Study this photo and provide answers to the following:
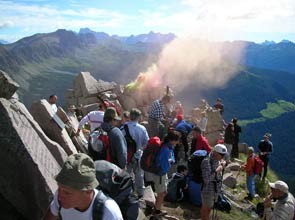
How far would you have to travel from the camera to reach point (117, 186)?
625 centimetres

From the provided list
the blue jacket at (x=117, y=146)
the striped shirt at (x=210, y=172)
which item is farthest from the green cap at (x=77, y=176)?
the striped shirt at (x=210, y=172)

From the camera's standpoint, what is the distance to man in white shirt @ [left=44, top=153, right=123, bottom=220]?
454 centimetres

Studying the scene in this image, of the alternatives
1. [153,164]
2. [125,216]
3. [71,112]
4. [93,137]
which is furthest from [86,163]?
[71,112]

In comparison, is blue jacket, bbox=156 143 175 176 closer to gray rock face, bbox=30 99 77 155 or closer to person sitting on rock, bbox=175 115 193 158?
gray rock face, bbox=30 99 77 155

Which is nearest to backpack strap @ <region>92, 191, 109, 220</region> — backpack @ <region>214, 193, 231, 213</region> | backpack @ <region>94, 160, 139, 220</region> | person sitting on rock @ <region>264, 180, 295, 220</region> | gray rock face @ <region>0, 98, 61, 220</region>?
backpack @ <region>94, 160, 139, 220</region>

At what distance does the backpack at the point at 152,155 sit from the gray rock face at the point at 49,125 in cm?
217

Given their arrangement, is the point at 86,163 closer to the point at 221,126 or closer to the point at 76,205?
the point at 76,205

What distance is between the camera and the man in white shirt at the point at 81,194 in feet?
14.9

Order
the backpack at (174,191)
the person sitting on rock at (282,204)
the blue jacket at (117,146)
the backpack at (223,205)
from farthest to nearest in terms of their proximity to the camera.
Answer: the backpack at (223,205) → the backpack at (174,191) → the blue jacket at (117,146) → the person sitting on rock at (282,204)

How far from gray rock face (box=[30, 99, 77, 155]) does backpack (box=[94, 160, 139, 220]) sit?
484 cm

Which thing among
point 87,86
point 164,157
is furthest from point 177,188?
point 87,86

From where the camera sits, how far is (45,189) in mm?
8266

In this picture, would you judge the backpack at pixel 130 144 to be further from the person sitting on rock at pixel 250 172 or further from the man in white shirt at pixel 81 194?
the person sitting on rock at pixel 250 172

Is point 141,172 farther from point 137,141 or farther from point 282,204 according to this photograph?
point 282,204
